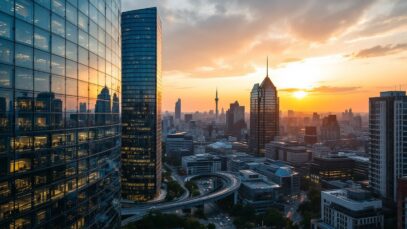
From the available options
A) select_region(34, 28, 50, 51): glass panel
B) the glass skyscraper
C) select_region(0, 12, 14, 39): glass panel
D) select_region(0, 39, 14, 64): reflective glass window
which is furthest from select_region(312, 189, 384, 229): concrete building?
select_region(0, 12, 14, 39): glass panel

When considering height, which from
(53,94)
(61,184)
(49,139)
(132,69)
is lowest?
(61,184)

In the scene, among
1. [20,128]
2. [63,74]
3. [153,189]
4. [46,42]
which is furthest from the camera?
[153,189]

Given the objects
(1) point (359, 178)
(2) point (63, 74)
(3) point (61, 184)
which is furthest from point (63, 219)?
(1) point (359, 178)

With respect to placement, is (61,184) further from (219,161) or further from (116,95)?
(219,161)

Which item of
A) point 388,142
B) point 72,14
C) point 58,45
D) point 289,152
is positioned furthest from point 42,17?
point 289,152

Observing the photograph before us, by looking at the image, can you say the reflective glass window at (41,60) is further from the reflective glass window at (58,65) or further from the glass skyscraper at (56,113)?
the reflective glass window at (58,65)

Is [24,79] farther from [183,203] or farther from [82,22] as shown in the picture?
[183,203]

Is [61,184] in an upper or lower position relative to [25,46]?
lower
